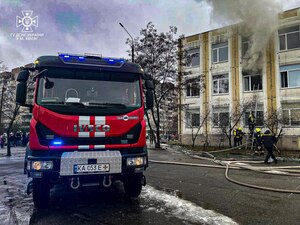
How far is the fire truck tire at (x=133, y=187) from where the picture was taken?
5.56m

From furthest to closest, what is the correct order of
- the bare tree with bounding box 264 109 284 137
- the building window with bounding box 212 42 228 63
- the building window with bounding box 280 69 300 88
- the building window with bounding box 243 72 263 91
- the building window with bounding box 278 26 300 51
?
1. the building window with bounding box 212 42 228 63
2. the building window with bounding box 243 72 263 91
3. the building window with bounding box 278 26 300 51
4. the building window with bounding box 280 69 300 88
5. the bare tree with bounding box 264 109 284 137

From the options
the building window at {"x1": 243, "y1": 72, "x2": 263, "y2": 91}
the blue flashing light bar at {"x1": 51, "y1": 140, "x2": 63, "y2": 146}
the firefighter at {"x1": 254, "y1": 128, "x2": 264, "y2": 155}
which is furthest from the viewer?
the building window at {"x1": 243, "y1": 72, "x2": 263, "y2": 91}

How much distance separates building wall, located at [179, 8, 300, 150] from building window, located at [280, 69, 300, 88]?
0.23m

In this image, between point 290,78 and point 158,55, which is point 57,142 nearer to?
A: point 158,55

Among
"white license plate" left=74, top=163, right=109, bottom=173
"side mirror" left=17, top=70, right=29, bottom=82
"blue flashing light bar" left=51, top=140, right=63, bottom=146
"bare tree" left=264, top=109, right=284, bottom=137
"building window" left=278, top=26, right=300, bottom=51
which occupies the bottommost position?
"white license plate" left=74, top=163, right=109, bottom=173

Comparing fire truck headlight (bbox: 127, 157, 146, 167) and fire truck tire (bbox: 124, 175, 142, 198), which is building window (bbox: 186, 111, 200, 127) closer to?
fire truck tire (bbox: 124, 175, 142, 198)

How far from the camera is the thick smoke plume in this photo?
20.2 meters

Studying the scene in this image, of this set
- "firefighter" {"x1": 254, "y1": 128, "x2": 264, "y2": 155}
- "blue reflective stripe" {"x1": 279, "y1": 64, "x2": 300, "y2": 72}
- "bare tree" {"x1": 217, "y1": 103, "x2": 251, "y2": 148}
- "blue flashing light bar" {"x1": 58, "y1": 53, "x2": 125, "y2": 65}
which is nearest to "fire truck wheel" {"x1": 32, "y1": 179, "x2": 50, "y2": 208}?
"blue flashing light bar" {"x1": 58, "y1": 53, "x2": 125, "y2": 65}

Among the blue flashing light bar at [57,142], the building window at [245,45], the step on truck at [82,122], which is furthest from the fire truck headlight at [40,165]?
the building window at [245,45]

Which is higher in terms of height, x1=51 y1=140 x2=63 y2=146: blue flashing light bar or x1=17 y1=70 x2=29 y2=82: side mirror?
x1=17 y1=70 x2=29 y2=82: side mirror

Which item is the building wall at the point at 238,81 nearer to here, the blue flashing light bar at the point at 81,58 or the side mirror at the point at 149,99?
the side mirror at the point at 149,99

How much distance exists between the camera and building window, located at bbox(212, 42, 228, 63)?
2447 cm

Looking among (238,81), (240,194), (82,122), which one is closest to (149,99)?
(82,122)

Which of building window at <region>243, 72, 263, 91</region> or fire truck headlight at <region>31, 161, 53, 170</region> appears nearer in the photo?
fire truck headlight at <region>31, 161, 53, 170</region>
